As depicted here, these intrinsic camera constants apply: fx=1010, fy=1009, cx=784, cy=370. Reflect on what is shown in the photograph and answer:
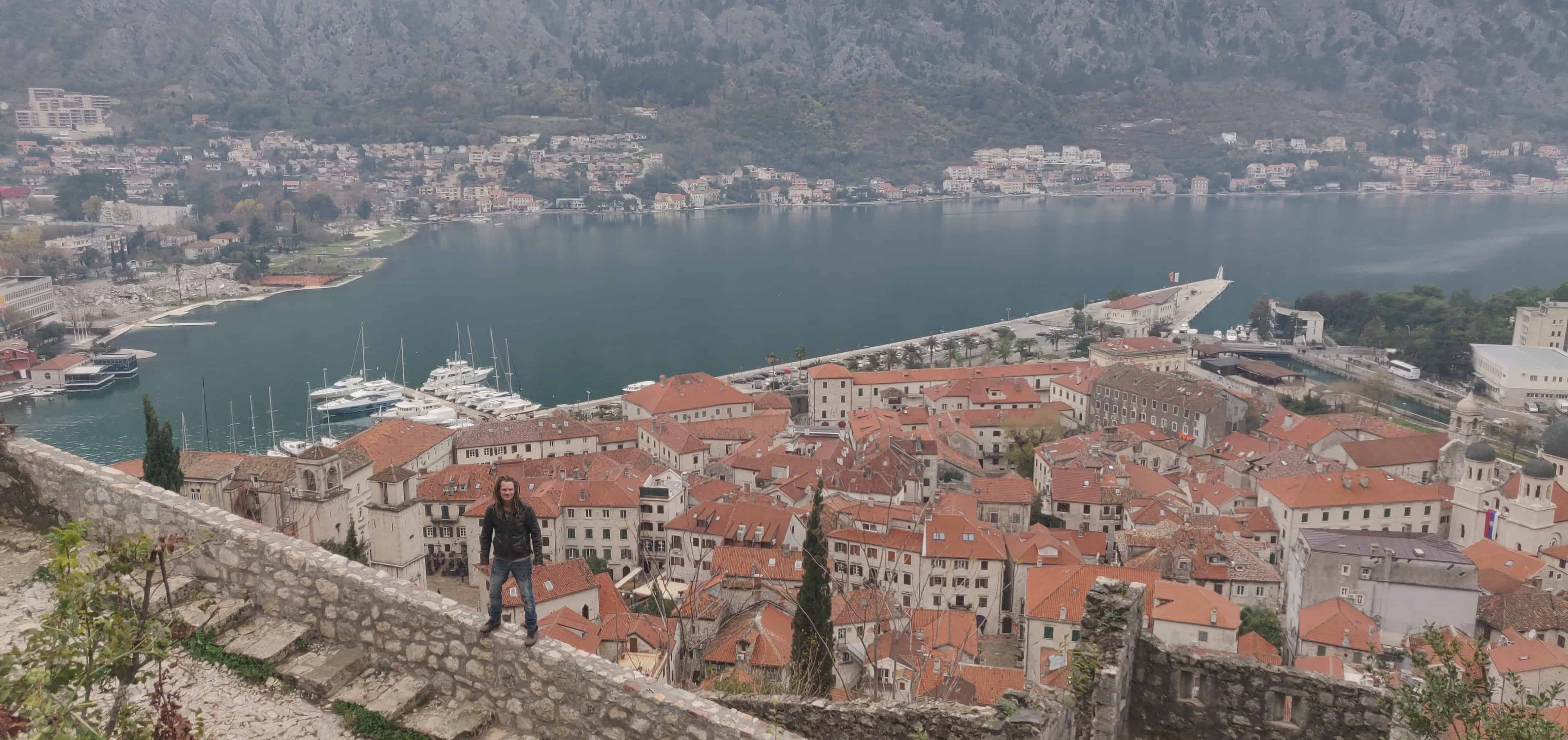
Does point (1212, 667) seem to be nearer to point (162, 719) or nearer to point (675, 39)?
point (162, 719)

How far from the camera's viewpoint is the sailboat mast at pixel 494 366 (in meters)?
39.5

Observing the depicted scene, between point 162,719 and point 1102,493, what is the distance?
66.2 ft

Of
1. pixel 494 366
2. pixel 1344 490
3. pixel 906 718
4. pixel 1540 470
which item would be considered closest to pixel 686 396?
pixel 494 366

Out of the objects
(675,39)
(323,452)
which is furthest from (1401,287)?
(675,39)

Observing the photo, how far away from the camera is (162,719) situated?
248 cm

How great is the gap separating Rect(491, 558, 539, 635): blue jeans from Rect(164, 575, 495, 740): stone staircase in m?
0.30

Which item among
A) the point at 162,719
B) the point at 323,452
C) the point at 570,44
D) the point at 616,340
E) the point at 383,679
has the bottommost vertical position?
the point at 616,340

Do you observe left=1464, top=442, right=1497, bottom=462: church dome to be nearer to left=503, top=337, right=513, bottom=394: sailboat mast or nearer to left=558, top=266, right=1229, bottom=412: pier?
left=558, top=266, right=1229, bottom=412: pier

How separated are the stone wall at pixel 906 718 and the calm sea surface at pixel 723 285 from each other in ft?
99.1

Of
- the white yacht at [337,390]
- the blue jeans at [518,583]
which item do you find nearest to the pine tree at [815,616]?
the blue jeans at [518,583]

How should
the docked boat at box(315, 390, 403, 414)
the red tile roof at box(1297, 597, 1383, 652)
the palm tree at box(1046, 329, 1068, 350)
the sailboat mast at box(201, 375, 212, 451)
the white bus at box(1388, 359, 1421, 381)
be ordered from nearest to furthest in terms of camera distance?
1. the red tile roof at box(1297, 597, 1383, 652)
2. the sailboat mast at box(201, 375, 212, 451)
3. the docked boat at box(315, 390, 403, 414)
4. the white bus at box(1388, 359, 1421, 381)
5. the palm tree at box(1046, 329, 1068, 350)

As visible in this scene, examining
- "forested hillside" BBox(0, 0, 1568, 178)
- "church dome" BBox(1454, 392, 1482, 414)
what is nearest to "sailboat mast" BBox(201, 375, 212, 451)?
"church dome" BBox(1454, 392, 1482, 414)

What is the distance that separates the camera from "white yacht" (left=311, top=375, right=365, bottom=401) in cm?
3628

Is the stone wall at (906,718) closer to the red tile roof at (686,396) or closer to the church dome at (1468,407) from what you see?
the red tile roof at (686,396)
